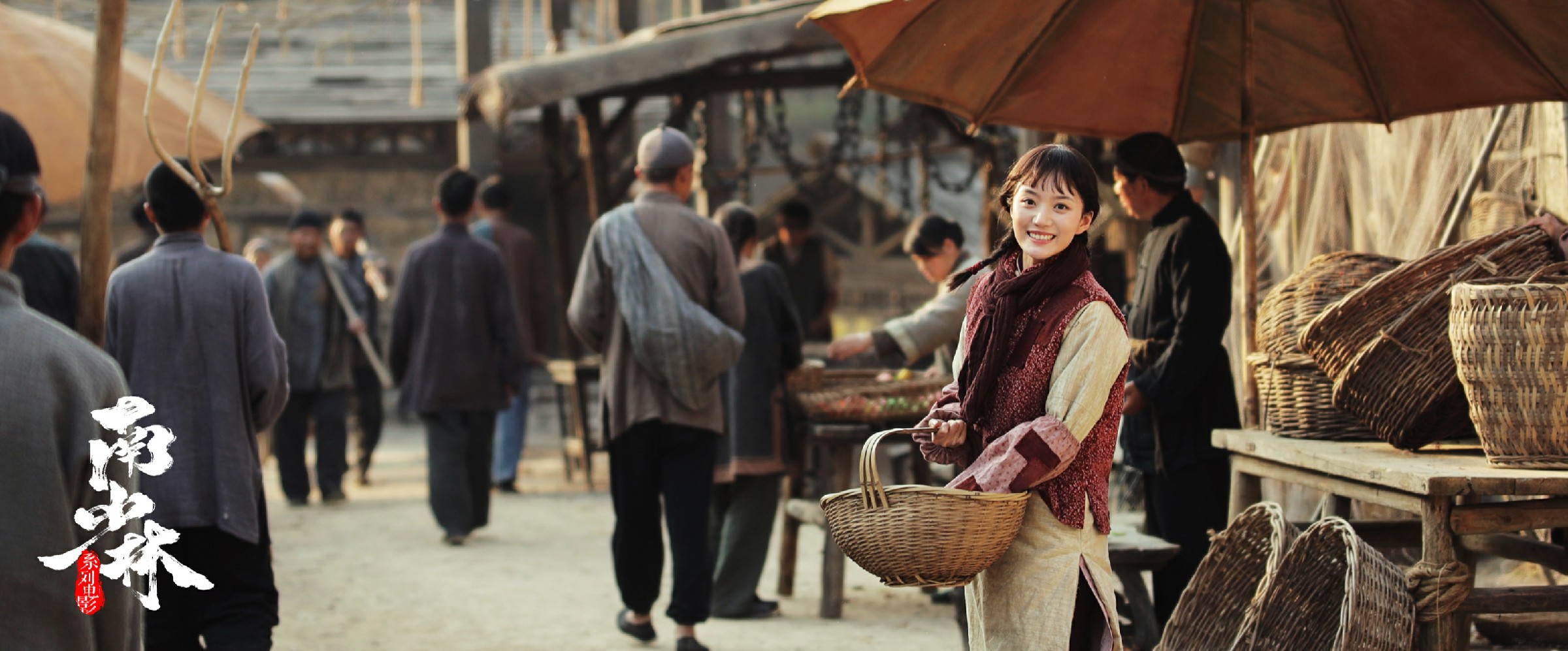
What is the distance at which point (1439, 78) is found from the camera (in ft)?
15.9

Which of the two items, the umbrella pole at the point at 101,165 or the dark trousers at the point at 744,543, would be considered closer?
the umbrella pole at the point at 101,165

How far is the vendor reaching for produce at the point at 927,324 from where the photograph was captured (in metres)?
5.95

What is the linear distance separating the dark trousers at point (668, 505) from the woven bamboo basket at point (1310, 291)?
81.9 inches

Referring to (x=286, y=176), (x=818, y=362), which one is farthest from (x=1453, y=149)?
(x=286, y=176)

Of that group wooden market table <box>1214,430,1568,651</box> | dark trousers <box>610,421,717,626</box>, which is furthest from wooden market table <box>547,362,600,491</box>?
wooden market table <box>1214,430,1568,651</box>

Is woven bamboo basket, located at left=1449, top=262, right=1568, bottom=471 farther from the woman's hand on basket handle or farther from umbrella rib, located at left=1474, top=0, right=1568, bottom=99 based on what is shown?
the woman's hand on basket handle

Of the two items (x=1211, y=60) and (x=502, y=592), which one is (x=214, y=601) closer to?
(x=502, y=592)

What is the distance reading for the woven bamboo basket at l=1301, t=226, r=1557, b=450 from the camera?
12.8ft

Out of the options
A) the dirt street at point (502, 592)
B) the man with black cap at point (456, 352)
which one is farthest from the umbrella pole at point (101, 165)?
the man with black cap at point (456, 352)

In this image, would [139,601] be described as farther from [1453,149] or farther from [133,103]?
[1453,149]

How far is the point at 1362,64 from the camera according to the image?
4.86m

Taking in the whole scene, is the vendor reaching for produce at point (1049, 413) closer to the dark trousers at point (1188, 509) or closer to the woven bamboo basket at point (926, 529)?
the woven bamboo basket at point (926, 529)

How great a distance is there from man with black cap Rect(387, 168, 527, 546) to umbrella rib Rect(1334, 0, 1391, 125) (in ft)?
16.7

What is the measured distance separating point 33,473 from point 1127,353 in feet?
6.89
